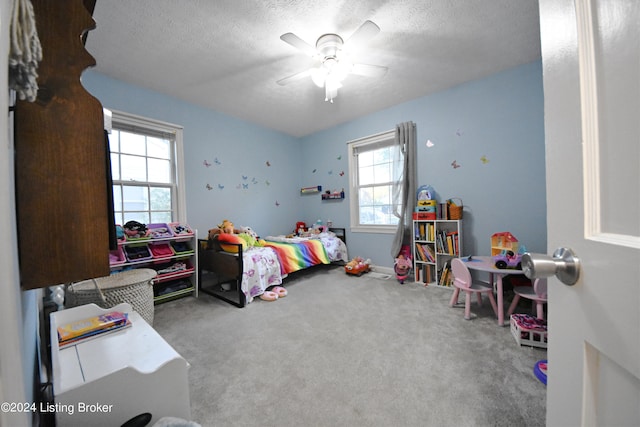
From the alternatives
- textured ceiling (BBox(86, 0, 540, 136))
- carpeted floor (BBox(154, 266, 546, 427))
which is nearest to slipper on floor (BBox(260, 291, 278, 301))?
carpeted floor (BBox(154, 266, 546, 427))

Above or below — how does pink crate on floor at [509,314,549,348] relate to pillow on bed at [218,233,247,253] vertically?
below

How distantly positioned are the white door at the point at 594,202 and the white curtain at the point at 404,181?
2958 mm

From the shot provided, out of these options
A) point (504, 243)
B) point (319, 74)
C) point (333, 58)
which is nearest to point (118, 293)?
point (319, 74)

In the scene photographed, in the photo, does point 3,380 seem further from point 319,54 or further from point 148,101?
point 148,101

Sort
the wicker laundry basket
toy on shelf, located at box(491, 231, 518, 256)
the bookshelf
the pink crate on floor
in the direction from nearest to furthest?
the pink crate on floor, the wicker laundry basket, toy on shelf, located at box(491, 231, 518, 256), the bookshelf

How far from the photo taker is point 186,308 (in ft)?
8.26

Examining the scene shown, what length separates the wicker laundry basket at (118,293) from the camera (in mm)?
1815

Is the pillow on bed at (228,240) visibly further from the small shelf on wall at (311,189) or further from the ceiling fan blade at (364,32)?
the ceiling fan blade at (364,32)

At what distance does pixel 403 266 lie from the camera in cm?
325

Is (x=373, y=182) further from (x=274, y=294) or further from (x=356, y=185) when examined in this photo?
(x=274, y=294)

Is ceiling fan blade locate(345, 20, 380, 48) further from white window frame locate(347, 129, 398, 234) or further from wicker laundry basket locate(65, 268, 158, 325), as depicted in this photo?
wicker laundry basket locate(65, 268, 158, 325)

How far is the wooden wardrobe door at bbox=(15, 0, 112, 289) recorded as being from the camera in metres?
0.57

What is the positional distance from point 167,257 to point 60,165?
2.36 meters

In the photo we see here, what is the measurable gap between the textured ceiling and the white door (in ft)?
5.80
